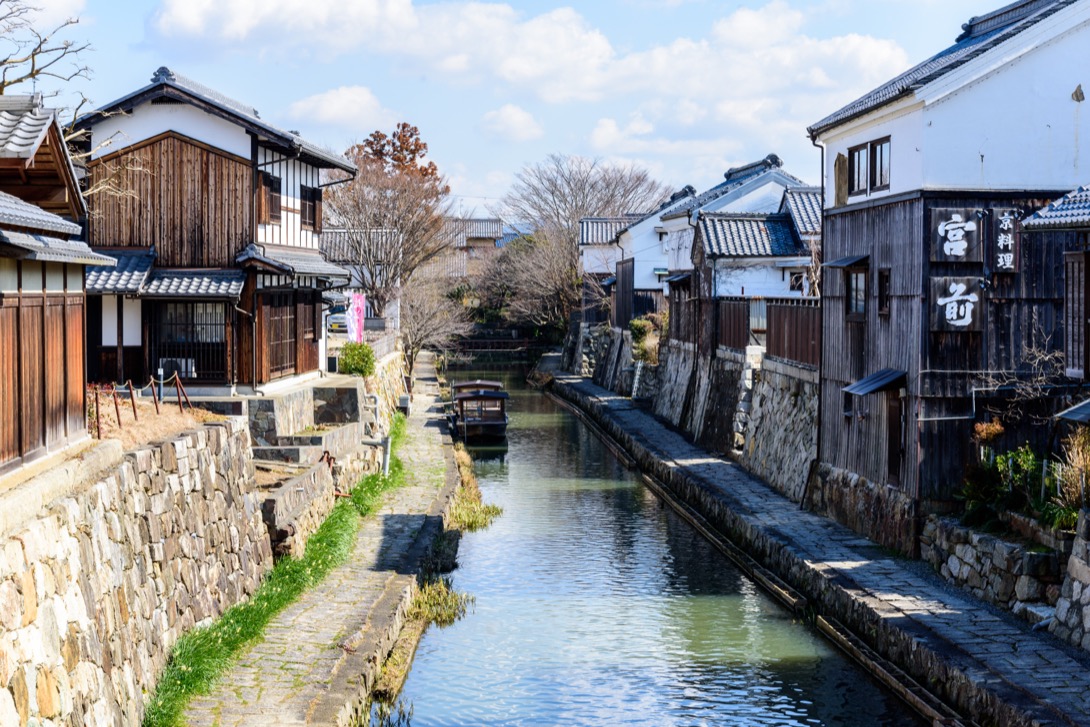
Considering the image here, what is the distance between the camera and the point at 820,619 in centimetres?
1773

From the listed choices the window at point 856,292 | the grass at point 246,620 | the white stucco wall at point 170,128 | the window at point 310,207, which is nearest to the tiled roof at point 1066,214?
the window at point 856,292

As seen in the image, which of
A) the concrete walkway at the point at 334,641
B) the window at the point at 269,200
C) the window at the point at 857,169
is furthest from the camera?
the window at the point at 269,200

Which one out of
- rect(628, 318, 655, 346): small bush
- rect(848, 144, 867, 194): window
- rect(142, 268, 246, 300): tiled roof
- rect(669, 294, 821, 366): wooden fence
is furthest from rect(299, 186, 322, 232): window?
rect(628, 318, 655, 346): small bush

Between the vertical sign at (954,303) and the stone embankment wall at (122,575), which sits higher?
the vertical sign at (954,303)

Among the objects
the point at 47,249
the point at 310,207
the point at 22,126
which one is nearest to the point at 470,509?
the point at 310,207

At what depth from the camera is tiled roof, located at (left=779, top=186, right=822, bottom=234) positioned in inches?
1534

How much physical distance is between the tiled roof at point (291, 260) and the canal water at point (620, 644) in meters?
7.63

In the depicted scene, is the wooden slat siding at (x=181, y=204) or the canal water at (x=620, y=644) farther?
the wooden slat siding at (x=181, y=204)

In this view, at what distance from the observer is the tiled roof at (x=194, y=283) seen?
87.3ft

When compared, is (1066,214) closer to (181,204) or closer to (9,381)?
(9,381)

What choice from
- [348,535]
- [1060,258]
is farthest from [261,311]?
[1060,258]

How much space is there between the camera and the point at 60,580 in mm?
9797

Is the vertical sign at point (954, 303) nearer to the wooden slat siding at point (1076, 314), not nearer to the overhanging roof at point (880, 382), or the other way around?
the overhanging roof at point (880, 382)

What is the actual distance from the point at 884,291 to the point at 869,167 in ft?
7.85
